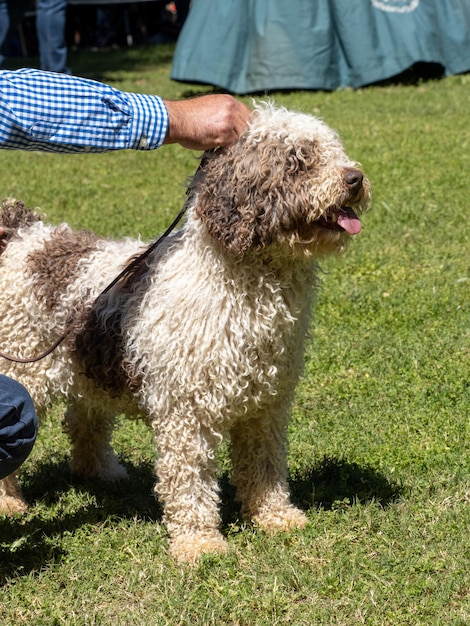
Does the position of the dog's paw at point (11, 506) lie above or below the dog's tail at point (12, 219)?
below

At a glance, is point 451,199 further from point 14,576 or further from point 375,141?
point 14,576

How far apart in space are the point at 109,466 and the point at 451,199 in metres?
4.76

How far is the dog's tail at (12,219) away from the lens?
4297 millimetres

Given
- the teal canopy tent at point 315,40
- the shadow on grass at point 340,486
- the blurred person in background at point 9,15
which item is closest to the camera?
the shadow on grass at point 340,486

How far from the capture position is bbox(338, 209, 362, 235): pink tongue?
339 cm

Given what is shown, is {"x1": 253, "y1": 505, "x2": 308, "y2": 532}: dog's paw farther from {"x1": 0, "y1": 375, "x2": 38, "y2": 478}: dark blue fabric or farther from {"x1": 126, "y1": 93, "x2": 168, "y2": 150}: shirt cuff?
{"x1": 126, "y1": 93, "x2": 168, "y2": 150}: shirt cuff

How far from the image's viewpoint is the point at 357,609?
3428 millimetres

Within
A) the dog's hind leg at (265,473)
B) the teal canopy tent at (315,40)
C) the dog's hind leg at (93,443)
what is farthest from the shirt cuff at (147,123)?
the teal canopy tent at (315,40)

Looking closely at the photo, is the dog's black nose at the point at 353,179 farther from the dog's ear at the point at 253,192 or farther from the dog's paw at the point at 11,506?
the dog's paw at the point at 11,506

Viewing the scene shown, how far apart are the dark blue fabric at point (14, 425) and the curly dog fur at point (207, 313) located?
0.48m

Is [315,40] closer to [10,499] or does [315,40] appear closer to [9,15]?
[9,15]

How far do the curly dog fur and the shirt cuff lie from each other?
10.0 inches

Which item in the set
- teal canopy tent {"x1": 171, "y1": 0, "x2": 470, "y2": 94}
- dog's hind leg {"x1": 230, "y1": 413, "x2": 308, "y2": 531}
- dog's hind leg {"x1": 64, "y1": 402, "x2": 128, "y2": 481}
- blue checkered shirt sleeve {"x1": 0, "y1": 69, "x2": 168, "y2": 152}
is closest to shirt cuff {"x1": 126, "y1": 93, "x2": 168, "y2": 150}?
blue checkered shirt sleeve {"x1": 0, "y1": 69, "x2": 168, "y2": 152}

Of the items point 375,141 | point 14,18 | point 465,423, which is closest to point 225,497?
point 465,423
